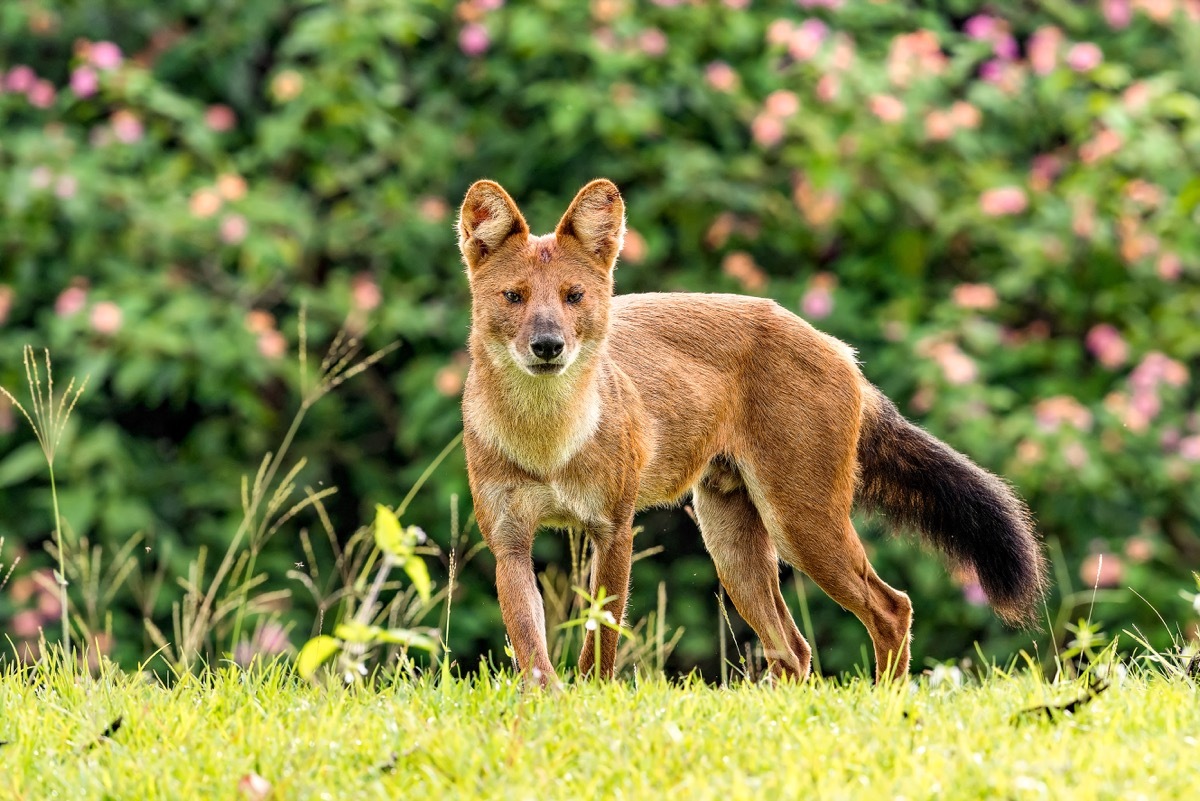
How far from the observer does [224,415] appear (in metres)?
7.47

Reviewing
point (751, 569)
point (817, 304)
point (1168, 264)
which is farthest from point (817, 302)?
point (751, 569)

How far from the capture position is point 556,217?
23.7 ft

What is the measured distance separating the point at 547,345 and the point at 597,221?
0.47 metres

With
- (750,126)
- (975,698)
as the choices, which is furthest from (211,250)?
(975,698)

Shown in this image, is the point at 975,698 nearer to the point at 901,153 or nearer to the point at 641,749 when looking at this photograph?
the point at 641,749

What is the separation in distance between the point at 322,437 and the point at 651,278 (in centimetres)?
154

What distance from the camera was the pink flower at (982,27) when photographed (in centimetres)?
767

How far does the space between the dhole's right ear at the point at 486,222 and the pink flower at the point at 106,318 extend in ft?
8.54

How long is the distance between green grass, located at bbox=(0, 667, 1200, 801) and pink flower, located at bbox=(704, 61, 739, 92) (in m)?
3.80

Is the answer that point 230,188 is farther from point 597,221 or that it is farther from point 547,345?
point 547,345

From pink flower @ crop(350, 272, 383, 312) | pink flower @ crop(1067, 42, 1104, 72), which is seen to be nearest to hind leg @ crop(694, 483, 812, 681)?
pink flower @ crop(350, 272, 383, 312)

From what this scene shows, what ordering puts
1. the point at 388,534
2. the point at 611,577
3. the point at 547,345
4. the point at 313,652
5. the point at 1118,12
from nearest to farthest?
1. the point at 313,652
2. the point at 388,534
3. the point at 547,345
4. the point at 611,577
5. the point at 1118,12

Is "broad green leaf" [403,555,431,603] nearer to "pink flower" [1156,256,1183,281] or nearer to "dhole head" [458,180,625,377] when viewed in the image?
"dhole head" [458,180,625,377]

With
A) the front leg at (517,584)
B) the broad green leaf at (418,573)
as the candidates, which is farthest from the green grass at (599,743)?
the broad green leaf at (418,573)
